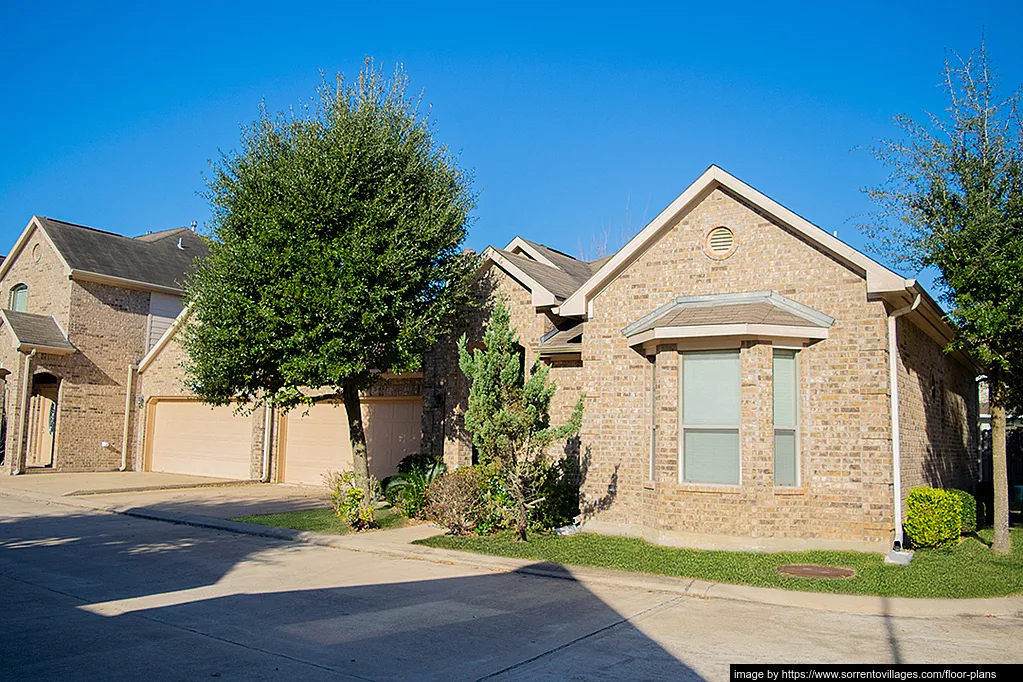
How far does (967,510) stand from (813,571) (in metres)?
4.44

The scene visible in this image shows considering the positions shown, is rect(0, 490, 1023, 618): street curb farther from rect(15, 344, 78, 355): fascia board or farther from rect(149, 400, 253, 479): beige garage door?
rect(15, 344, 78, 355): fascia board

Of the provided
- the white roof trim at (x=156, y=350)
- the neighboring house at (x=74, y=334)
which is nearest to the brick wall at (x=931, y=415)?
the neighboring house at (x=74, y=334)

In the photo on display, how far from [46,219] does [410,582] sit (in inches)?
923

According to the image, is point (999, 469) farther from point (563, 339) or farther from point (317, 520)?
point (317, 520)

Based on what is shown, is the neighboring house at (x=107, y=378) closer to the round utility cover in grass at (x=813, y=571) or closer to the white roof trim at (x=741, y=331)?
the white roof trim at (x=741, y=331)

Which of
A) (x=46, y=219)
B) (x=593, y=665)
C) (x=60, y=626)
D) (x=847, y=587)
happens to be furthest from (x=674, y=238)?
(x=46, y=219)

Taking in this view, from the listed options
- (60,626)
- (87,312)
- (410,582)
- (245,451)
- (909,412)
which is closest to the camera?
(60,626)

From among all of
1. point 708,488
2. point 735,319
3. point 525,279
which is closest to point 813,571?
point 708,488

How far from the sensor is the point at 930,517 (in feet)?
38.5

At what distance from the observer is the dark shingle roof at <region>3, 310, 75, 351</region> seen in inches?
966

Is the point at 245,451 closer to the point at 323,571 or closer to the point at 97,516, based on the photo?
the point at 97,516

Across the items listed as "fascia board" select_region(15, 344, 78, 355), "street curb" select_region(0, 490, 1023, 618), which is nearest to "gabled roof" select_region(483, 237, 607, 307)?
"street curb" select_region(0, 490, 1023, 618)

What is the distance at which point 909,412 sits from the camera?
13.2 m

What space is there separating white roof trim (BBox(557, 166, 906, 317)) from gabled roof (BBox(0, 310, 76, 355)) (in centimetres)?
1852
